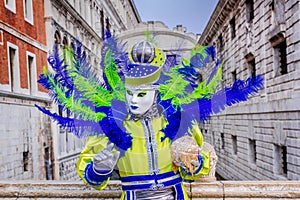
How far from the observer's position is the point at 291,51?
7.23 m

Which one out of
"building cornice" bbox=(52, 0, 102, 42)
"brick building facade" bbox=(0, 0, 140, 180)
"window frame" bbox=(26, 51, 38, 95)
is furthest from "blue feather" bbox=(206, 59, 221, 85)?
"building cornice" bbox=(52, 0, 102, 42)

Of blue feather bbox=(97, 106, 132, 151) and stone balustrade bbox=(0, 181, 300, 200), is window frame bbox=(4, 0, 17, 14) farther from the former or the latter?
blue feather bbox=(97, 106, 132, 151)

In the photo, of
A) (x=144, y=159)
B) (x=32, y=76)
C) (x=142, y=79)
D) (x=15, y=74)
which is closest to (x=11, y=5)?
(x=15, y=74)

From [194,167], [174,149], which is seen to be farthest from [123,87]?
[194,167]

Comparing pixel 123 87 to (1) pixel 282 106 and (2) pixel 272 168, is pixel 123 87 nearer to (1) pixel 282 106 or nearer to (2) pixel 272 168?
(1) pixel 282 106

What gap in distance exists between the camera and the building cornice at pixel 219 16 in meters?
11.6

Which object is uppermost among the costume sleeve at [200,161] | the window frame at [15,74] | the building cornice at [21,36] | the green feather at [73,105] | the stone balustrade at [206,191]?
the building cornice at [21,36]

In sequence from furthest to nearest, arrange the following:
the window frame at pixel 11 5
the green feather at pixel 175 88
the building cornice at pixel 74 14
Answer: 1. the building cornice at pixel 74 14
2. the window frame at pixel 11 5
3. the green feather at pixel 175 88

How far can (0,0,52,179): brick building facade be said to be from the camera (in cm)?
697

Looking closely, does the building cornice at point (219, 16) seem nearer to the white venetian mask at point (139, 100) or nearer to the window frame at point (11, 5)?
the window frame at point (11, 5)

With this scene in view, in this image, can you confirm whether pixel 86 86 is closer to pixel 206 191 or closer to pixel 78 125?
pixel 78 125

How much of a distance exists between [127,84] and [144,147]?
13.6 inches

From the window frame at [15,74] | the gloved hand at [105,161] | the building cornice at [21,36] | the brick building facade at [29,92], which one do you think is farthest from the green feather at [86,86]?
the window frame at [15,74]

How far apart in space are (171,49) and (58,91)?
68cm
